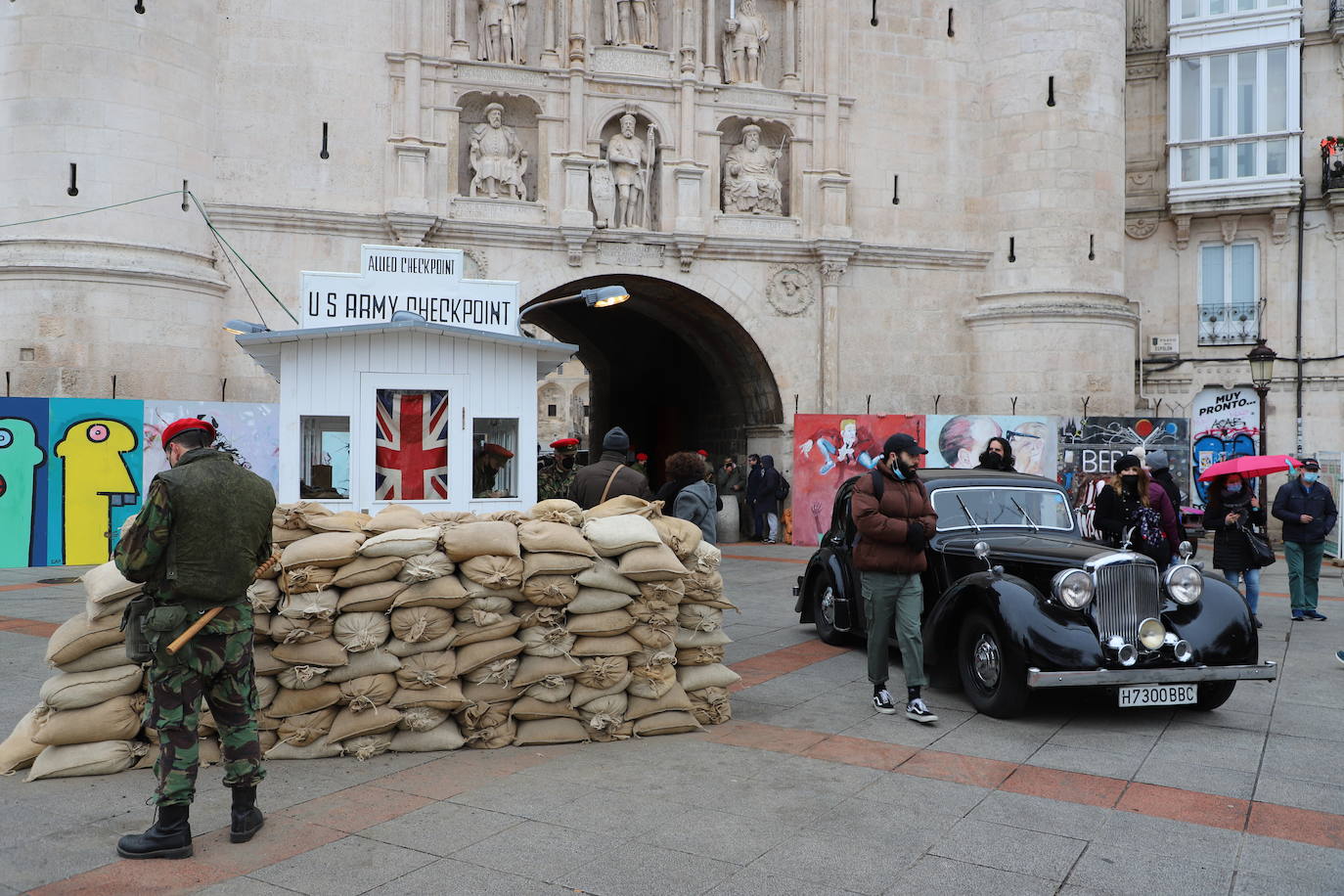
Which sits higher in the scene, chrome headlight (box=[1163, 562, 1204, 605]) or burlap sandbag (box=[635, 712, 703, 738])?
chrome headlight (box=[1163, 562, 1204, 605])

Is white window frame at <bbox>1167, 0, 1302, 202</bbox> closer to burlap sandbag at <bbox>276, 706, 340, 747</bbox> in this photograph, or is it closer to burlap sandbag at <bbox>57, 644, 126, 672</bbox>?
burlap sandbag at <bbox>276, 706, 340, 747</bbox>

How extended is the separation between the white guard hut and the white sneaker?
4403 mm

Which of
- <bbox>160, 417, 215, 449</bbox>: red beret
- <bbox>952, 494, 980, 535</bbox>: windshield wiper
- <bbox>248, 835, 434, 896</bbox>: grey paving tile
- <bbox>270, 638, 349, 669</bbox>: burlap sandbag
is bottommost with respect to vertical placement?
<bbox>248, 835, 434, 896</bbox>: grey paving tile

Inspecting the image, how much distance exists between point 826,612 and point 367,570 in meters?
A: 4.83

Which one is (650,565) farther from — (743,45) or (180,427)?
(743,45)

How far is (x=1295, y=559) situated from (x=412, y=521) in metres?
9.33

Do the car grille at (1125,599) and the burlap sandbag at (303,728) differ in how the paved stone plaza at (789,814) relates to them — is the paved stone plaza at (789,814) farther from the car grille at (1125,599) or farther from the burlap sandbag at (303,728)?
the car grille at (1125,599)

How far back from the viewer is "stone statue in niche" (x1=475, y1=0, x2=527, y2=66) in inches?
717

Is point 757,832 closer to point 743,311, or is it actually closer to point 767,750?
point 767,750

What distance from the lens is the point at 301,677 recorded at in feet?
18.1

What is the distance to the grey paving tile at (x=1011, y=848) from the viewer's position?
4250 mm

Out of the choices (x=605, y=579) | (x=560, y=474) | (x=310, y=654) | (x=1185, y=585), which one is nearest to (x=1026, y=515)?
(x=1185, y=585)

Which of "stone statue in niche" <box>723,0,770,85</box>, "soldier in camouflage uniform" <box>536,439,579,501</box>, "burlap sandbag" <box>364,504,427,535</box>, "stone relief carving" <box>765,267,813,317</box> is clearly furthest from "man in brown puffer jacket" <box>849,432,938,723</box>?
"stone statue in niche" <box>723,0,770,85</box>

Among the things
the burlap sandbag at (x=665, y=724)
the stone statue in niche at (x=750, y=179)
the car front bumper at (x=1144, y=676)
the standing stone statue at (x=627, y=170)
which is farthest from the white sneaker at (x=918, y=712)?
the stone statue in niche at (x=750, y=179)
